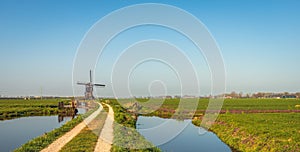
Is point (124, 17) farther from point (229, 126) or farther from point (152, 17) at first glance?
point (229, 126)

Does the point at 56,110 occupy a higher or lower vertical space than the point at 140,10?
lower

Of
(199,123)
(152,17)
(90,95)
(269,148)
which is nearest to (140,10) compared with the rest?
(152,17)

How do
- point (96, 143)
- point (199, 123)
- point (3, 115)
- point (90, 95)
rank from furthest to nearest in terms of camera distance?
1. point (90, 95)
2. point (3, 115)
3. point (199, 123)
4. point (96, 143)

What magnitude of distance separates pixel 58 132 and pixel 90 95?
183 feet

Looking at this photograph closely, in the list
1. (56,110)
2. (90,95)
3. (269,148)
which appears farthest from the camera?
(90,95)

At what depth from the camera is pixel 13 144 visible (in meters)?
19.8

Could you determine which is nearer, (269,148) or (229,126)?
(269,148)

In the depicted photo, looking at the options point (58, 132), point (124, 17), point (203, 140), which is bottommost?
point (203, 140)

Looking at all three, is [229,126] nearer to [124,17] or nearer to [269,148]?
[269,148]

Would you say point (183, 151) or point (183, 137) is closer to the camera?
point (183, 151)

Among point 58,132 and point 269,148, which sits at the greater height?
point 58,132

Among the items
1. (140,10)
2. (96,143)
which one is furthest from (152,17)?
(96,143)

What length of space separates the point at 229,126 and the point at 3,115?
31.3 m

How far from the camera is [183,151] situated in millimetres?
19859
